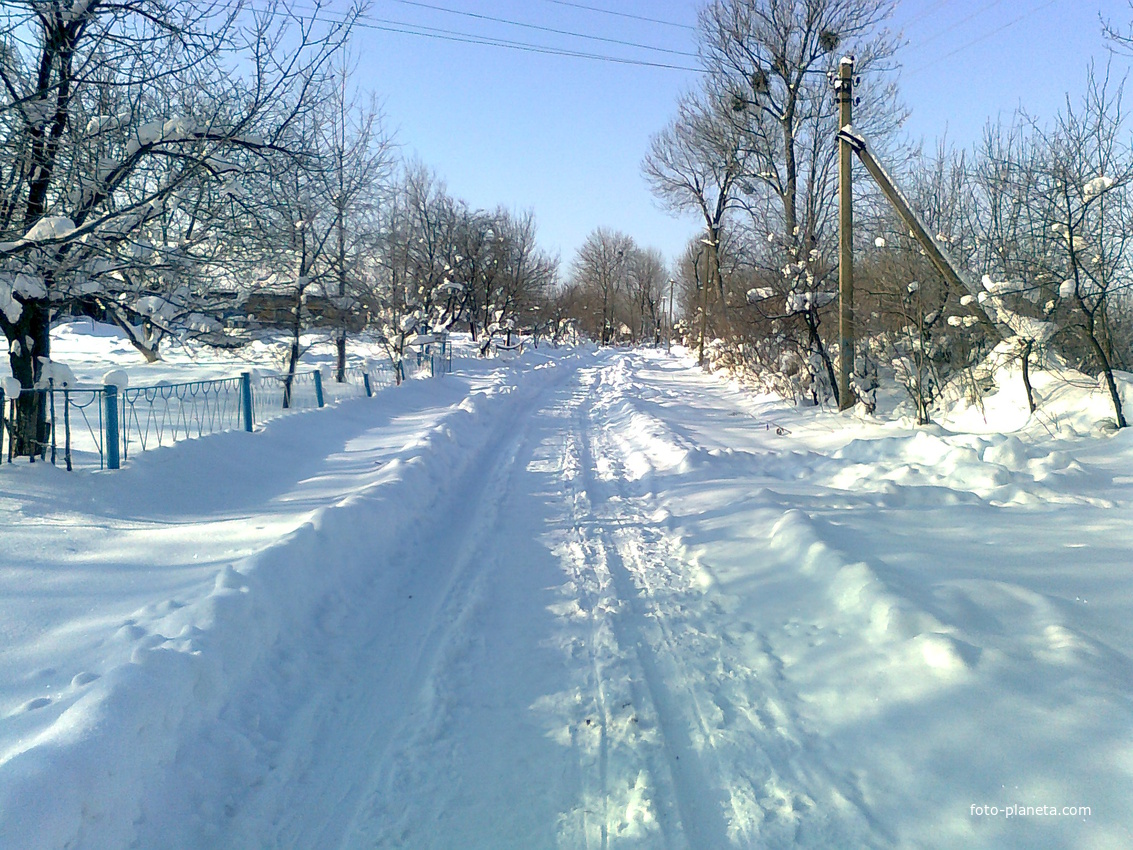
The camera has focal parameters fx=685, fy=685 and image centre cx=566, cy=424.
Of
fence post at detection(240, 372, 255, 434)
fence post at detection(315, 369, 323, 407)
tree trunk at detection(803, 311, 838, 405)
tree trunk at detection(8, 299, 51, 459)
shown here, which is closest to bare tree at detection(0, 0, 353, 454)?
tree trunk at detection(8, 299, 51, 459)

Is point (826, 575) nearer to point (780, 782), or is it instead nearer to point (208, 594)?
point (780, 782)

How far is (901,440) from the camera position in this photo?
9.03 m

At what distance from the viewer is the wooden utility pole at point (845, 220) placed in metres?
12.0

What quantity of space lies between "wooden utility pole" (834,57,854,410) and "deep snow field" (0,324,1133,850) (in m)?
5.21

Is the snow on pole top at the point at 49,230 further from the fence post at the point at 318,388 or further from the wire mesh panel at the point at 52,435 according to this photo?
Answer: the fence post at the point at 318,388

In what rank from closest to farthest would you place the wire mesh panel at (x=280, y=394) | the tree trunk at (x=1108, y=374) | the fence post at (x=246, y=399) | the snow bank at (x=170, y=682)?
1. the snow bank at (x=170, y=682)
2. the tree trunk at (x=1108, y=374)
3. the fence post at (x=246, y=399)
4. the wire mesh panel at (x=280, y=394)

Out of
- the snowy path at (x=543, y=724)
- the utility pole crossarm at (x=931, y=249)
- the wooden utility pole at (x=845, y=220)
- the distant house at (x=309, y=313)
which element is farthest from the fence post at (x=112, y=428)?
the wooden utility pole at (x=845, y=220)

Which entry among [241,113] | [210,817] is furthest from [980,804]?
[241,113]

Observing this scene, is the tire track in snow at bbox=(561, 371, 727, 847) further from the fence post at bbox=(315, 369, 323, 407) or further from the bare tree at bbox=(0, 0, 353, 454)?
the fence post at bbox=(315, 369, 323, 407)

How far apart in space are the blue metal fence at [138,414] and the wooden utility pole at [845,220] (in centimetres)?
1020

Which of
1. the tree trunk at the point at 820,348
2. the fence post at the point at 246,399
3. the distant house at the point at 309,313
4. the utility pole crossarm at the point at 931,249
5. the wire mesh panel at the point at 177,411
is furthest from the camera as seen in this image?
the tree trunk at the point at 820,348

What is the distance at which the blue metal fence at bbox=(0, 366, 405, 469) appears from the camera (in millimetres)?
7027

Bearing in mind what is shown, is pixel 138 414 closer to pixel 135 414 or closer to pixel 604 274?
pixel 135 414

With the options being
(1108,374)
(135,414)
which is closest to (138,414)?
(135,414)
